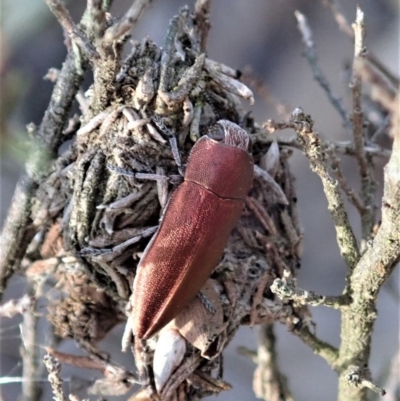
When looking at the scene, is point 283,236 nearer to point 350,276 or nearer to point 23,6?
point 350,276

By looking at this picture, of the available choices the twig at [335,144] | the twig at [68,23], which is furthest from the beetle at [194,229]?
the twig at [68,23]

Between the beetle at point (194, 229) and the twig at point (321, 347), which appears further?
the twig at point (321, 347)

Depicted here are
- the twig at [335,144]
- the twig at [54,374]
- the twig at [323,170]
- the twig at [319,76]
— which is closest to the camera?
the twig at [323,170]

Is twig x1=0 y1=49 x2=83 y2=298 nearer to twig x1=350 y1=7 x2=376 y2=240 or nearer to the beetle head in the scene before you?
the beetle head

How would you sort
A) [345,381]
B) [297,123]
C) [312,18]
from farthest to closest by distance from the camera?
1. [312,18]
2. [345,381]
3. [297,123]

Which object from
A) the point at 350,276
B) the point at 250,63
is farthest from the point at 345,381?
the point at 250,63

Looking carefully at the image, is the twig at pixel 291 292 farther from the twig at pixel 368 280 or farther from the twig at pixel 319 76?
the twig at pixel 319 76
